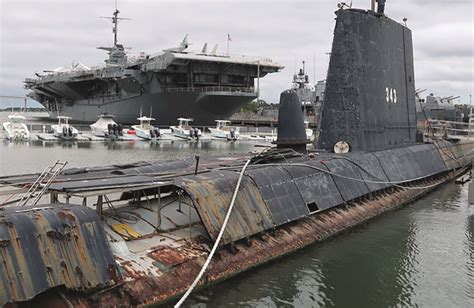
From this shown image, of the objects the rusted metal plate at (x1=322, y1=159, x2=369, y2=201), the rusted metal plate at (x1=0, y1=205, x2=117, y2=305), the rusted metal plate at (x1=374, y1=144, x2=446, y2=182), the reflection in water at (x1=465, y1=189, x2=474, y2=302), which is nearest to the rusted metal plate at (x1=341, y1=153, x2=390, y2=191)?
the rusted metal plate at (x1=322, y1=159, x2=369, y2=201)

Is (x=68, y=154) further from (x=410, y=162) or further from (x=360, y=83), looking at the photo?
(x=410, y=162)

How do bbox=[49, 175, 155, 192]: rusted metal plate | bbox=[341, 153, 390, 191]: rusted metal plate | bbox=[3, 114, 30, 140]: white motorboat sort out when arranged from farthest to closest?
bbox=[3, 114, 30, 140]: white motorboat
bbox=[341, 153, 390, 191]: rusted metal plate
bbox=[49, 175, 155, 192]: rusted metal plate

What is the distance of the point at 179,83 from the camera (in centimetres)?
7431

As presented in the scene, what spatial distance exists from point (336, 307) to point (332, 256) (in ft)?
9.89

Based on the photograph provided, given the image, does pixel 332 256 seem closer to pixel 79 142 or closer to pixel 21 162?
pixel 21 162

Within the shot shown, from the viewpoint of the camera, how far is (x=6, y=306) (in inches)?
254

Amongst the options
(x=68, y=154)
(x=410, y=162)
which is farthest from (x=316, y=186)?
(x=68, y=154)

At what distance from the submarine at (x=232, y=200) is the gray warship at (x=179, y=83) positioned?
157 ft

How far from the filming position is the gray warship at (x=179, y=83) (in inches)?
2756

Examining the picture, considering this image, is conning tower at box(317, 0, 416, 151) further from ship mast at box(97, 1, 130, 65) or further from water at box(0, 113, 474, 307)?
ship mast at box(97, 1, 130, 65)

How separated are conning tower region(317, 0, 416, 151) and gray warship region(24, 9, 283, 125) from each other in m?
47.2

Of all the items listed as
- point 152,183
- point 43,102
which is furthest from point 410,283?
point 43,102

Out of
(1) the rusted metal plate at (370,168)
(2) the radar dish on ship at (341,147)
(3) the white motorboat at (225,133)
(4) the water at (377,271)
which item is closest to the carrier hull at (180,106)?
(3) the white motorboat at (225,133)

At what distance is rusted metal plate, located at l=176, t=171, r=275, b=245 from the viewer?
1038 centimetres
